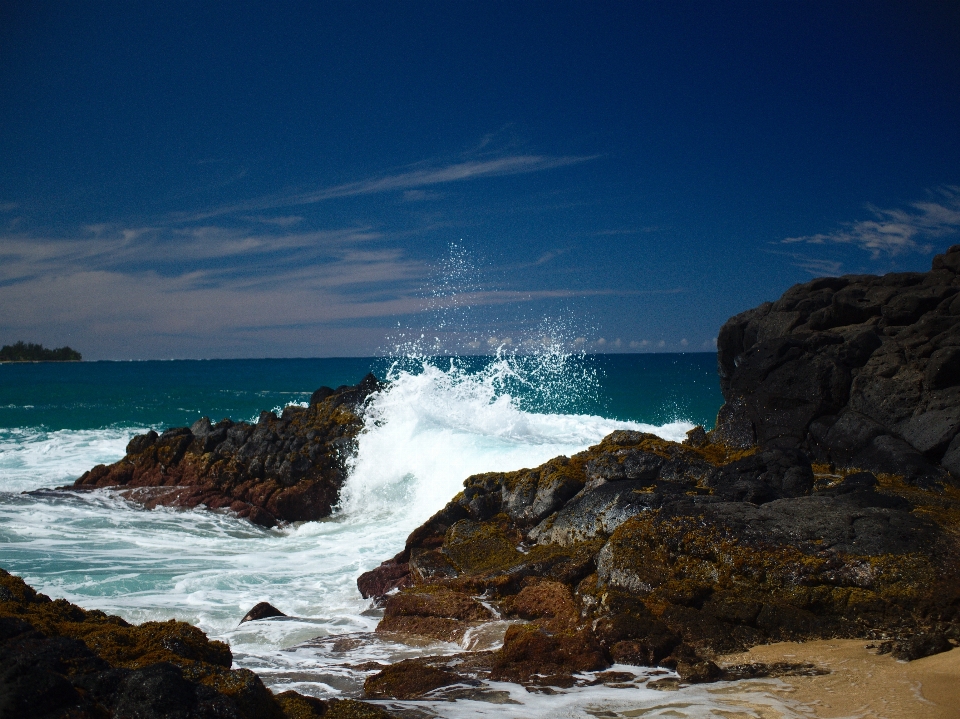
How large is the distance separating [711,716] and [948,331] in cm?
809

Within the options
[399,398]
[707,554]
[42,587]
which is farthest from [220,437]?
[707,554]

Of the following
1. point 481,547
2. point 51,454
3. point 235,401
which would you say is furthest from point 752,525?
point 235,401

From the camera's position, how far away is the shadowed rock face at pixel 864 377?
9.22 metres

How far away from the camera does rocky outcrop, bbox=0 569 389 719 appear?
3.38 meters

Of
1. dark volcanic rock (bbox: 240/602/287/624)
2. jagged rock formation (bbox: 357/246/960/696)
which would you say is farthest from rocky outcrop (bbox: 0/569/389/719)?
dark volcanic rock (bbox: 240/602/287/624)

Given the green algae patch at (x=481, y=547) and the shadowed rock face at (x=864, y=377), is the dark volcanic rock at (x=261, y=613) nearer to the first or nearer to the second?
the green algae patch at (x=481, y=547)

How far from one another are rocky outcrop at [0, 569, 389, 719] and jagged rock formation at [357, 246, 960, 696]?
152 cm

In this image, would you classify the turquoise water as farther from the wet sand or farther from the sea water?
the wet sand

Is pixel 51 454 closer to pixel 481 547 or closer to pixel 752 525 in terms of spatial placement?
pixel 481 547

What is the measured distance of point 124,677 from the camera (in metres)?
3.71

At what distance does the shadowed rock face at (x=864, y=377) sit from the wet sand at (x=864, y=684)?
4.13 meters

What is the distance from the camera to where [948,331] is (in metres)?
10.0

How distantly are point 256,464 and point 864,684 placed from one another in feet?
52.7

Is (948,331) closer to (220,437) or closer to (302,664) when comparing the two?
(302,664)
